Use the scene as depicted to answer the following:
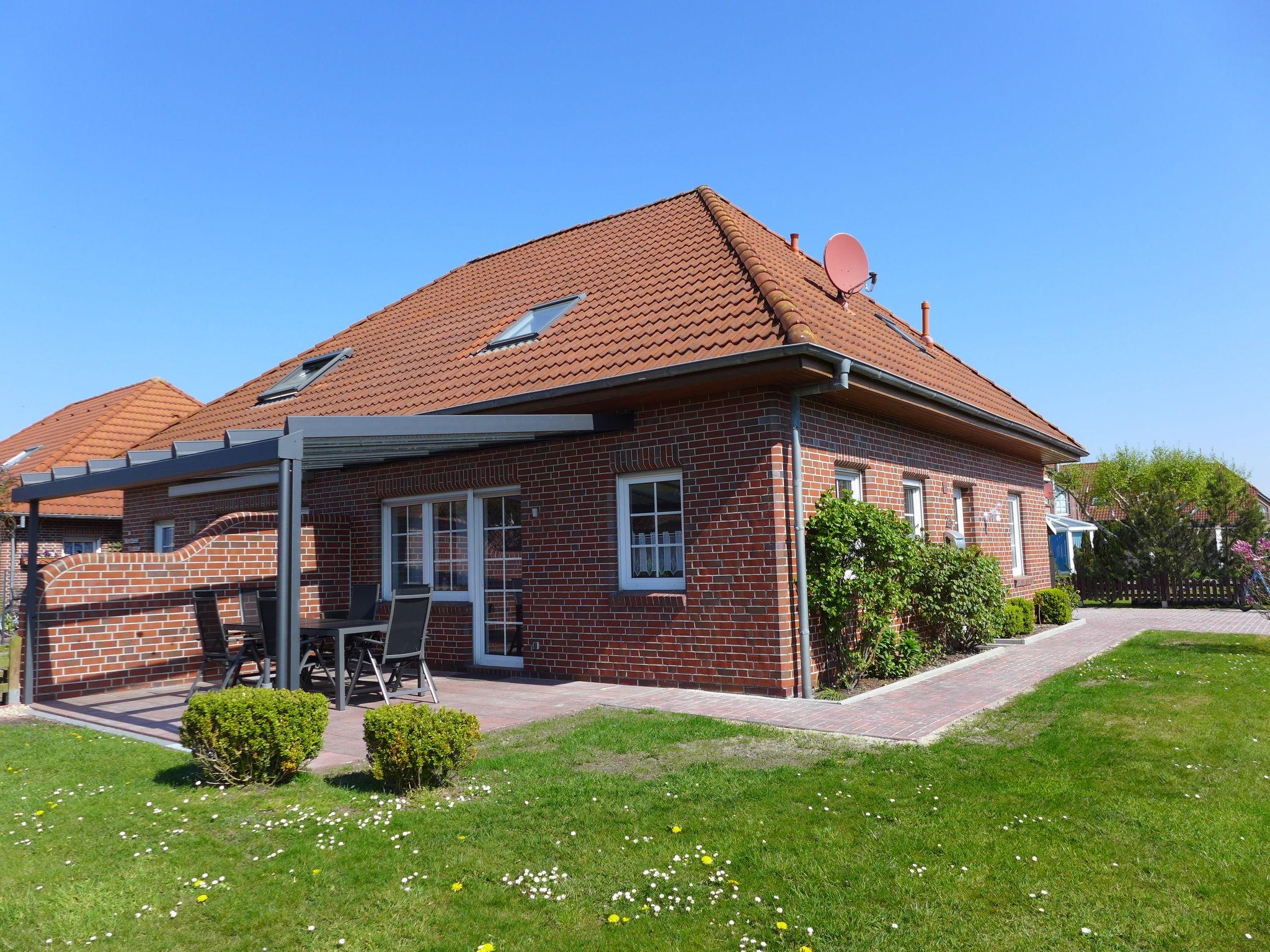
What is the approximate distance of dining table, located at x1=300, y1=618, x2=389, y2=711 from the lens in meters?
8.08

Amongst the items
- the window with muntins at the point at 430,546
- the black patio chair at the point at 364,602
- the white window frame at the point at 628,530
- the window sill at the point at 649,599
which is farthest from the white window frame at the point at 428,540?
the window sill at the point at 649,599

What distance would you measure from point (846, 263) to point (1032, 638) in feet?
21.3

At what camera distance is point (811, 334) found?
812 cm

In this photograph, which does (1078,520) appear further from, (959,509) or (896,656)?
(896,656)

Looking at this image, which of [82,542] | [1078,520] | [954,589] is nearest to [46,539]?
[82,542]

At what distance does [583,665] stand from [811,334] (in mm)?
4332

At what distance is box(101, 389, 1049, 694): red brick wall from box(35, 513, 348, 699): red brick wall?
1.06 meters

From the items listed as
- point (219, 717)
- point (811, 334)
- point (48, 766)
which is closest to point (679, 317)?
point (811, 334)

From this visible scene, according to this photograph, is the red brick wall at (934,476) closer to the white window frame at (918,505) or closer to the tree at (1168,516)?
the white window frame at (918,505)

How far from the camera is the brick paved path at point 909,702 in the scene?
22.7 feet

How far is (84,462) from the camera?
57.4 feet

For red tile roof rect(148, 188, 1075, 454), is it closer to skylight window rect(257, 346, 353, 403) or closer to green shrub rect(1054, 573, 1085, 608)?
skylight window rect(257, 346, 353, 403)

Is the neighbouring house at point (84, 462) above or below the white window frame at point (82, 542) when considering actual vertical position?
above

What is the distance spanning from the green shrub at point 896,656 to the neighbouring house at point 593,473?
96 centimetres
